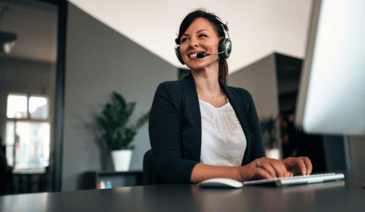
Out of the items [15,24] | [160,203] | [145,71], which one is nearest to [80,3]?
[15,24]

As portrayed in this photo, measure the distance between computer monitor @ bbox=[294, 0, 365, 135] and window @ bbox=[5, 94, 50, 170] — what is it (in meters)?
3.25

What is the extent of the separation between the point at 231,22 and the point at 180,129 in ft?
11.0

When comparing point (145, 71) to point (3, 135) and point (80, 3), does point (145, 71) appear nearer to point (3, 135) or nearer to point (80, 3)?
point (80, 3)

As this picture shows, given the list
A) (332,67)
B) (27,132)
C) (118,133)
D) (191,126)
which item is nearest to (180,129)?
(191,126)

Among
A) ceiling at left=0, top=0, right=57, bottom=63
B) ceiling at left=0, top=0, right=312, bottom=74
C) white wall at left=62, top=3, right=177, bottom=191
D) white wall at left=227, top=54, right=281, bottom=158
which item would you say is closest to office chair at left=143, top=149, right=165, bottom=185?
ceiling at left=0, top=0, right=312, bottom=74

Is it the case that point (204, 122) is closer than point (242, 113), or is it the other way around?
point (204, 122)

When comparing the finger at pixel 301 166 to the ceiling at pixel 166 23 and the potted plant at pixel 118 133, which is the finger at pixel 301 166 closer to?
the ceiling at pixel 166 23

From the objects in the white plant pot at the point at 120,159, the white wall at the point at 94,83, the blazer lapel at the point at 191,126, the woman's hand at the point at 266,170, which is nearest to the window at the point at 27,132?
the white wall at the point at 94,83

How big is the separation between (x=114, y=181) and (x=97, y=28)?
1.91 meters

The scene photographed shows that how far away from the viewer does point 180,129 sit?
1310 millimetres

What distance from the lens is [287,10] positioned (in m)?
4.38

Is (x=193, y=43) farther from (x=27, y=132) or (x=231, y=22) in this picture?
(x=231, y=22)

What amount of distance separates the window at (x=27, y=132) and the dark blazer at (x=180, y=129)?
2.36 m

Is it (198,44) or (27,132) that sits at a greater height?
(198,44)
